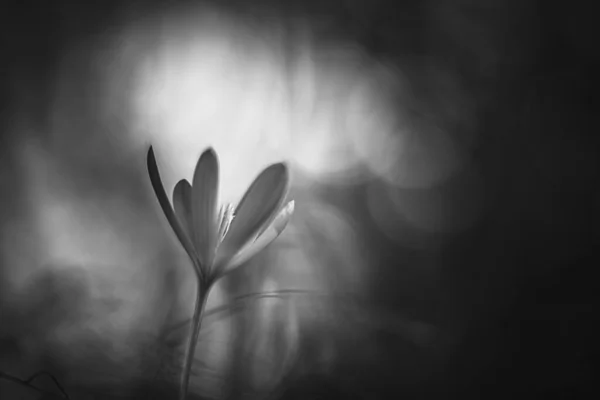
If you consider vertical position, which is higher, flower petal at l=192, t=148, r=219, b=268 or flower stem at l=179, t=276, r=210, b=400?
flower petal at l=192, t=148, r=219, b=268

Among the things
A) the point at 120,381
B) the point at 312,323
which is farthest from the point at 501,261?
the point at 120,381

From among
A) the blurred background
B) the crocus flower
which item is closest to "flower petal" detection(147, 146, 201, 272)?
the crocus flower

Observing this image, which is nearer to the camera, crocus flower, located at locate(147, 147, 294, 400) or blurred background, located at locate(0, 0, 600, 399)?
crocus flower, located at locate(147, 147, 294, 400)

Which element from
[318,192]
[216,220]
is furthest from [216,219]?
[318,192]

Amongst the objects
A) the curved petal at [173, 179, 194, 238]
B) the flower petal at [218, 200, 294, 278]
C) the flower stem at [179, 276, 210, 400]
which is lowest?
the flower stem at [179, 276, 210, 400]

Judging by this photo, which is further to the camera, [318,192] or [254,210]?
[318,192]

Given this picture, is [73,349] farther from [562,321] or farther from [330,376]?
[562,321]

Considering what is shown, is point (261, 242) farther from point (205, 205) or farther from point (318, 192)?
point (318, 192)

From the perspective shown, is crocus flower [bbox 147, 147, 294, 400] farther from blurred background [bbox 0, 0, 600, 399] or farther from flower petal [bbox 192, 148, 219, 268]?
blurred background [bbox 0, 0, 600, 399]
